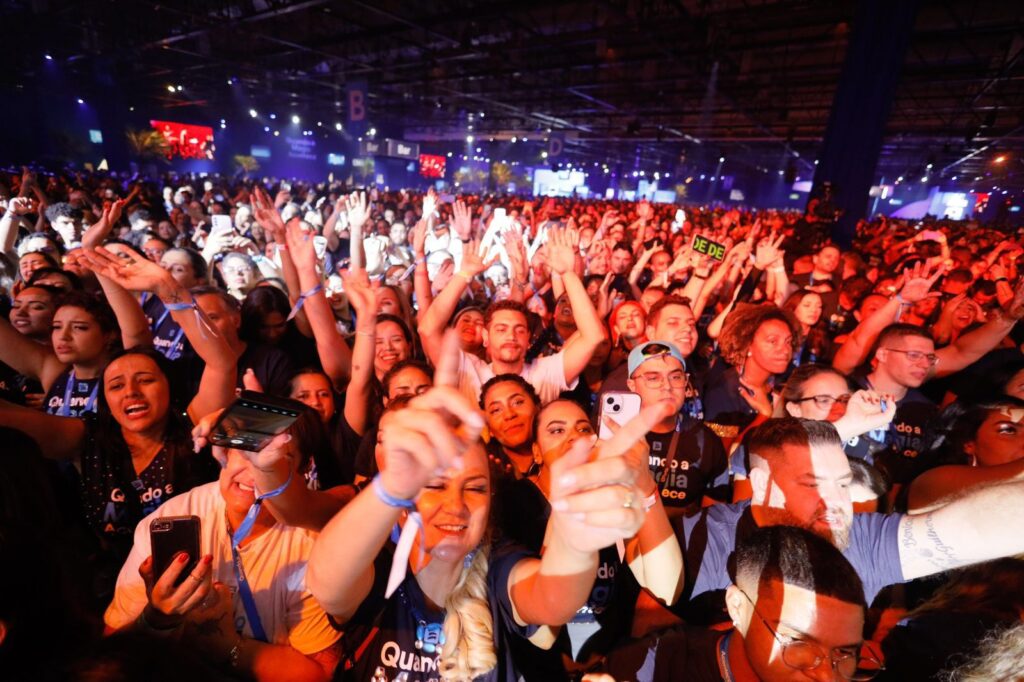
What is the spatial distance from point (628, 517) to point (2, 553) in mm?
1670

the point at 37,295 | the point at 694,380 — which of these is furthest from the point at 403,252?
the point at 694,380

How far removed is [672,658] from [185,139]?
30.3 meters

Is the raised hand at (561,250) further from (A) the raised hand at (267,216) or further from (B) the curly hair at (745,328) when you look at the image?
(A) the raised hand at (267,216)

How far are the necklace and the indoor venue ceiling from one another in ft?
38.5

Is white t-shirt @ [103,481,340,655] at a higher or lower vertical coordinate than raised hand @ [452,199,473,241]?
lower

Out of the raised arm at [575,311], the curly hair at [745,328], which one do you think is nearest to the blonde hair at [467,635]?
the raised arm at [575,311]

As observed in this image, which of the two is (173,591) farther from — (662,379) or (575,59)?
(575,59)

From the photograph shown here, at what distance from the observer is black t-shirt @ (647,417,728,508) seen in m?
2.53

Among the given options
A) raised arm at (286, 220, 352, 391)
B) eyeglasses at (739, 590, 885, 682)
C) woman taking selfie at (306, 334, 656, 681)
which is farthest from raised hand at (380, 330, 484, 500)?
raised arm at (286, 220, 352, 391)

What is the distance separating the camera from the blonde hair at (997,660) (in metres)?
1.23

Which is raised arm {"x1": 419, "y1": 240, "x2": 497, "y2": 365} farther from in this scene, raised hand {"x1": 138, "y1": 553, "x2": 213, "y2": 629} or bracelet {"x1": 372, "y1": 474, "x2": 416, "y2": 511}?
bracelet {"x1": 372, "y1": 474, "x2": 416, "y2": 511}

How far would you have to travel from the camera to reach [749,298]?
6039 millimetres

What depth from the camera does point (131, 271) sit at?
2.23 metres

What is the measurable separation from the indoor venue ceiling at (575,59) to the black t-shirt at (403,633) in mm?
11694
